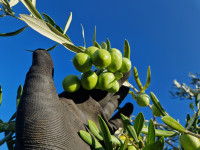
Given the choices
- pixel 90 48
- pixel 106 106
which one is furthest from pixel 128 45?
pixel 106 106

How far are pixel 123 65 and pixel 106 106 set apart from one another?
1.83 feet

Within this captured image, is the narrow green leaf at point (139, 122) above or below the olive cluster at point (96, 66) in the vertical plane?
below

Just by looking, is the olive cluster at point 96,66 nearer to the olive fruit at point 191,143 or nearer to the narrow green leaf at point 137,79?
the narrow green leaf at point 137,79

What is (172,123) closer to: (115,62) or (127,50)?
(115,62)

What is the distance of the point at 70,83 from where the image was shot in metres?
1.42

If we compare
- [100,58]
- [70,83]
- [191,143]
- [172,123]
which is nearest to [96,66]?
[100,58]

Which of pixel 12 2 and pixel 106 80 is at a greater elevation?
pixel 12 2

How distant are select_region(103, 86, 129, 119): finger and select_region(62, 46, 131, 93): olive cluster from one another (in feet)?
1.28

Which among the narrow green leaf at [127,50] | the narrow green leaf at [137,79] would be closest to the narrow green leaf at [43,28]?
the narrow green leaf at [127,50]

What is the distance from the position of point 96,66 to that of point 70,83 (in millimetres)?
257

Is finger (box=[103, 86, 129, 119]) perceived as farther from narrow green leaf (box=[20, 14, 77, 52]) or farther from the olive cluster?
narrow green leaf (box=[20, 14, 77, 52])

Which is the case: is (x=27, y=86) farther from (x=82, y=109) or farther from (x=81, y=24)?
(x=81, y=24)

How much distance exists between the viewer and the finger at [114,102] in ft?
6.04

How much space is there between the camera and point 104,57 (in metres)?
1.33
